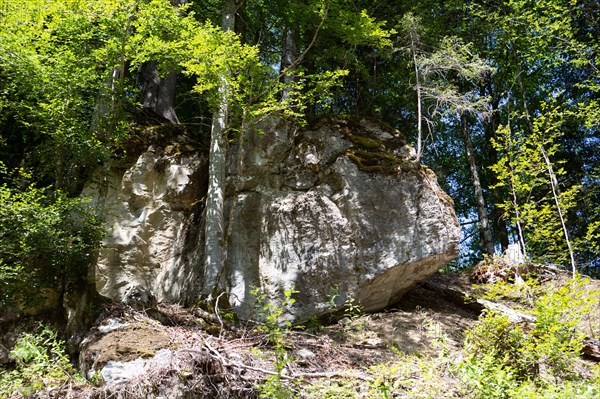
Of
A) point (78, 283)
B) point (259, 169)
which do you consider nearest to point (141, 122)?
point (259, 169)

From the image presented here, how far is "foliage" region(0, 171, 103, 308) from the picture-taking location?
532cm

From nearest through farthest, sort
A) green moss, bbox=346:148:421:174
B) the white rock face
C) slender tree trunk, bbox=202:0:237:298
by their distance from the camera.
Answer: slender tree trunk, bbox=202:0:237:298, the white rock face, green moss, bbox=346:148:421:174

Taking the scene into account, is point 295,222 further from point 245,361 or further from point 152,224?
point 245,361

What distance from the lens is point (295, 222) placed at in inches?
300

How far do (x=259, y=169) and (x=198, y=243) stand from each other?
1597 millimetres

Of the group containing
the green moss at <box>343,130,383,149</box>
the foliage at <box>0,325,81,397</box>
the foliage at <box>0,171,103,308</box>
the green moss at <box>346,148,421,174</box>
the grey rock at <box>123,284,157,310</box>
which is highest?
the green moss at <box>343,130,383,149</box>

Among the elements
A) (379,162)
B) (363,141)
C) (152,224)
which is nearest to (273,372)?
(152,224)

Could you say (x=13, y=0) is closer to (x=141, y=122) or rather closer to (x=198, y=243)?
(x=141, y=122)

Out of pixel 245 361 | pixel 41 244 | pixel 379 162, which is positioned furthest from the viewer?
pixel 379 162

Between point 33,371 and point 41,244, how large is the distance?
1.40m

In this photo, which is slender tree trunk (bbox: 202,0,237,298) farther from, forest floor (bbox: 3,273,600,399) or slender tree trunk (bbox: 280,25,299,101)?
slender tree trunk (bbox: 280,25,299,101)

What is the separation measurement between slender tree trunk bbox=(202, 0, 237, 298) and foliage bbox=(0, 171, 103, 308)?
1.60m

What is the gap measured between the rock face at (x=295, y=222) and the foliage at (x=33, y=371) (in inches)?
89.6

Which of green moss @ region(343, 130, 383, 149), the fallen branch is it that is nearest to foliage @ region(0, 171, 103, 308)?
the fallen branch
